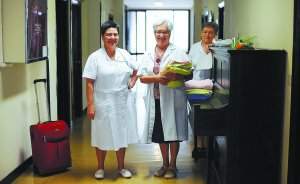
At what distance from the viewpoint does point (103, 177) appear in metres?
4.20

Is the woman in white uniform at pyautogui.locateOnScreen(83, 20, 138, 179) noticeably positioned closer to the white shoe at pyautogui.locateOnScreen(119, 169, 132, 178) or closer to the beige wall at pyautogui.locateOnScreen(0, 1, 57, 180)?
the white shoe at pyautogui.locateOnScreen(119, 169, 132, 178)

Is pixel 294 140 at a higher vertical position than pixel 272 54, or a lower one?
lower

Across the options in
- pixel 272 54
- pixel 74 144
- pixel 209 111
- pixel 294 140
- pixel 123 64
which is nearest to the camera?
pixel 294 140

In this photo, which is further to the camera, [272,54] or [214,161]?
[214,161]

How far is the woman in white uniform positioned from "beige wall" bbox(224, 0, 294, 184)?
3.91ft

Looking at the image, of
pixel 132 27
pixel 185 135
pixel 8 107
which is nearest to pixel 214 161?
pixel 185 135

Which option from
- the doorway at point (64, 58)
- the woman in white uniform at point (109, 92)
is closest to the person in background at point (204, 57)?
the woman in white uniform at point (109, 92)

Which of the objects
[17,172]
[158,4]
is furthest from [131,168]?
[158,4]

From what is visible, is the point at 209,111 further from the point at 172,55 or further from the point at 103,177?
the point at 103,177

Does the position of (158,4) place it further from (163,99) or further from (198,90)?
(198,90)

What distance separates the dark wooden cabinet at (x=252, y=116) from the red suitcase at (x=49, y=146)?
1.80 m

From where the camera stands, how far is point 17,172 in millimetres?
4184

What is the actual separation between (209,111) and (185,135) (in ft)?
3.69

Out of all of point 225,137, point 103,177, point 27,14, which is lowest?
point 103,177
